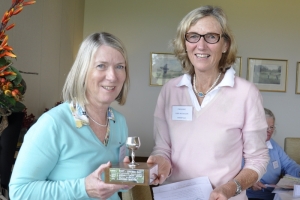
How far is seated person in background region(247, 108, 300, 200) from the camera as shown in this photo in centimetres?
335

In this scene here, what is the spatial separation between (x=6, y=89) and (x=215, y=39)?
996mm

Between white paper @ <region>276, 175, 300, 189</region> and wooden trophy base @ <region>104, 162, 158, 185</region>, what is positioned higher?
wooden trophy base @ <region>104, 162, 158, 185</region>

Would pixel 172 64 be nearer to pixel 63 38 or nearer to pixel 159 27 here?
pixel 159 27

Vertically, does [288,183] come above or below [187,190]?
below

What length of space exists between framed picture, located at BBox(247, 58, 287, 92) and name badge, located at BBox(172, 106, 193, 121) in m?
4.31

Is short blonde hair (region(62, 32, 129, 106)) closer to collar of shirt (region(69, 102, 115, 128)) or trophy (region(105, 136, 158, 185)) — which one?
collar of shirt (region(69, 102, 115, 128))

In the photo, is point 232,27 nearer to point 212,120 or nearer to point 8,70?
point 212,120

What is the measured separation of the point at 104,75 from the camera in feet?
4.67

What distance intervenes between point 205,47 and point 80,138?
76 centimetres

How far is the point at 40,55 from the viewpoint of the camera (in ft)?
11.6

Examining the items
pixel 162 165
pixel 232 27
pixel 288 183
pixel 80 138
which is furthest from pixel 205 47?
pixel 232 27

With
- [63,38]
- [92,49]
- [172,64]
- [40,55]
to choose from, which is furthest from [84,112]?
[172,64]

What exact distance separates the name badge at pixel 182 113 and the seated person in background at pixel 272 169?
1.89 m

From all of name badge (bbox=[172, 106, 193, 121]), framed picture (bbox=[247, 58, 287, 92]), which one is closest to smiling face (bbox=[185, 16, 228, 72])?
name badge (bbox=[172, 106, 193, 121])
